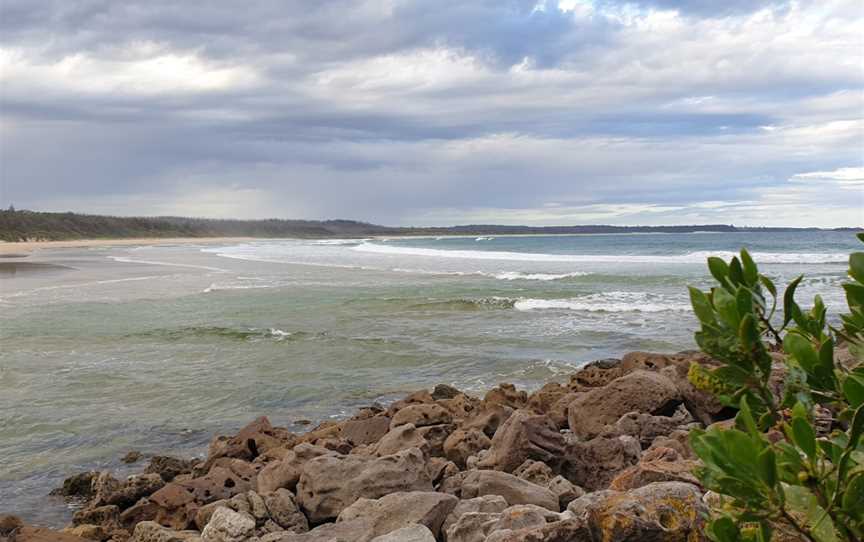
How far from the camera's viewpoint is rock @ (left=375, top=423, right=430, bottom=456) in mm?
6945

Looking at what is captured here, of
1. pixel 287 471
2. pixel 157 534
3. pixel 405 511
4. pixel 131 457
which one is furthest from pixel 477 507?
pixel 131 457

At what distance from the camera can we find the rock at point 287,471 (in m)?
6.34

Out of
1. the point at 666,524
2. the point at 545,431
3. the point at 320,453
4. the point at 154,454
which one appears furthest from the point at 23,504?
the point at 666,524

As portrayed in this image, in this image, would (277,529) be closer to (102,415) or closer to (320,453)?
(320,453)

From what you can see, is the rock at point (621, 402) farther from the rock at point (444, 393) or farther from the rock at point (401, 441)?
the rock at point (444, 393)

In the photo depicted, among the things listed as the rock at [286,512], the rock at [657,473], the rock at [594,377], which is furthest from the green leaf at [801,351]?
the rock at [594,377]

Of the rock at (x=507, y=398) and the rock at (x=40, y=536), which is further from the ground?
the rock at (x=507, y=398)

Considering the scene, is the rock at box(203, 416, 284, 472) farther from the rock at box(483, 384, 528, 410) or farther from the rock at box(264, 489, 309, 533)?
the rock at box(483, 384, 528, 410)

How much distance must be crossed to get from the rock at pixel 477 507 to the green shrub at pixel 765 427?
3342 millimetres

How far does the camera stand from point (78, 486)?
7.50 metres

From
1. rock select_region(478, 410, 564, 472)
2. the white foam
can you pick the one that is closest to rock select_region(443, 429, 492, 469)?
rock select_region(478, 410, 564, 472)

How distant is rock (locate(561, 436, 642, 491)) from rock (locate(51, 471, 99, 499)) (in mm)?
4470

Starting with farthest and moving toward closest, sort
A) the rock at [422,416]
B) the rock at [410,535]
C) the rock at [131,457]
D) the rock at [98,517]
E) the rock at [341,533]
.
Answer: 1. the rock at [131,457]
2. the rock at [422,416]
3. the rock at [98,517]
4. the rock at [341,533]
5. the rock at [410,535]

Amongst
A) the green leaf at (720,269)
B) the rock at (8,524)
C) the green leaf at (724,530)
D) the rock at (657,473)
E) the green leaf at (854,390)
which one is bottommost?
the rock at (8,524)
